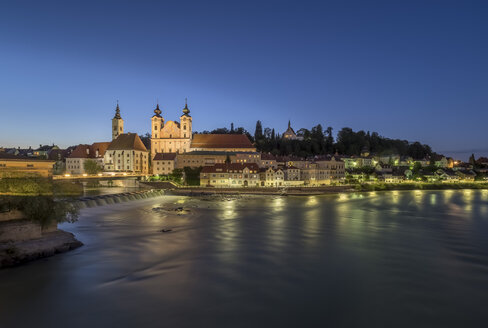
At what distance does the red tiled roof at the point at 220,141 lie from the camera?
59.5 m

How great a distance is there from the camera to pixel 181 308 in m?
7.89

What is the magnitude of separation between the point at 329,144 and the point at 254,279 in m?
73.5

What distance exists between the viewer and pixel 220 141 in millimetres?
60719

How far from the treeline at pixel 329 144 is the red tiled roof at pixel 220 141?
11.9 metres

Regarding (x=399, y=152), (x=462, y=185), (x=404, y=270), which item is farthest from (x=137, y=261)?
(x=399, y=152)

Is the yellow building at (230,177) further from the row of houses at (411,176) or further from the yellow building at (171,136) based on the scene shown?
the row of houses at (411,176)

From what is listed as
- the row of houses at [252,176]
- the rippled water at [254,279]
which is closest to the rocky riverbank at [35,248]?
the rippled water at [254,279]

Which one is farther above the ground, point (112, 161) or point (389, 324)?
point (112, 161)

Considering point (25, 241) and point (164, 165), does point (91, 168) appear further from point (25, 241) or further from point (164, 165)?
point (25, 241)

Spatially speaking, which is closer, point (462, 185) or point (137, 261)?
point (137, 261)

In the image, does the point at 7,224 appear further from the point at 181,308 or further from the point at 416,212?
the point at 416,212

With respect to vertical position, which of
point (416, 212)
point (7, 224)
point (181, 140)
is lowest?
point (416, 212)

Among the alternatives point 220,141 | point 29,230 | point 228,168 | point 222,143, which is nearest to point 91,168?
point 228,168

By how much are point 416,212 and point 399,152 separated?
2706 inches
